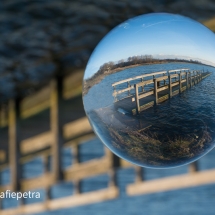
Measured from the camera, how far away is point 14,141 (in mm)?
8609

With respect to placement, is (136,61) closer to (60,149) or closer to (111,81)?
(111,81)

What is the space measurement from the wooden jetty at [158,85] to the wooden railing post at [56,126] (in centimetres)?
551

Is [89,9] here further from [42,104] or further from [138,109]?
[138,109]

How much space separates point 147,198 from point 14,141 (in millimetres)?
2466

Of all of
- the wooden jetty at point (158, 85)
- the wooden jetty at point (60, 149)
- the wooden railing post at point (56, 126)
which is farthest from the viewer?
the wooden railing post at point (56, 126)

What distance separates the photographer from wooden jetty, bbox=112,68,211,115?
1.62 m

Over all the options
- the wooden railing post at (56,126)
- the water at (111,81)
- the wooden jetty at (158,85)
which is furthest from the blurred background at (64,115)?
the wooden jetty at (158,85)

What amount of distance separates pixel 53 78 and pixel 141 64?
564 centimetres

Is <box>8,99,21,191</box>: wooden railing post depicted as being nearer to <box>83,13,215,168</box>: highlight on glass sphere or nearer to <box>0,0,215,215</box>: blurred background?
<box>0,0,215,215</box>: blurred background

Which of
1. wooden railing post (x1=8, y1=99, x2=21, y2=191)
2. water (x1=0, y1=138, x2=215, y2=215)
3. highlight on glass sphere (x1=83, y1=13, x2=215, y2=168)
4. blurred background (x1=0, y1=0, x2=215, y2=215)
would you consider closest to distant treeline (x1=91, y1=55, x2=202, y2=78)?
highlight on glass sphere (x1=83, y1=13, x2=215, y2=168)

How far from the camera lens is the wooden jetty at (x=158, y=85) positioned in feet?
5.30

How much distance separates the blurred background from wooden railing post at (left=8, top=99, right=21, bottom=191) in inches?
0.5

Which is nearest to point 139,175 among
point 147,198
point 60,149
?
point 60,149

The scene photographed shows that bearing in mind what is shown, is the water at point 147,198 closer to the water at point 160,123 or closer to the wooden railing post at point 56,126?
the wooden railing post at point 56,126
